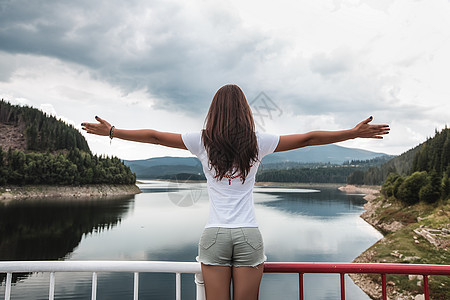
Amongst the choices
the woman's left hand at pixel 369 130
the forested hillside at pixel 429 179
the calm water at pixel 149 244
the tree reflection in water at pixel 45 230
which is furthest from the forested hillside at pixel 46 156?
the woman's left hand at pixel 369 130

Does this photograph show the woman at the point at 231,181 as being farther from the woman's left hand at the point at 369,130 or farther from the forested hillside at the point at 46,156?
the forested hillside at the point at 46,156

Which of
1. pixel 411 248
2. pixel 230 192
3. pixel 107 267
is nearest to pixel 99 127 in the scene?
pixel 107 267

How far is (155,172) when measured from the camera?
649ft

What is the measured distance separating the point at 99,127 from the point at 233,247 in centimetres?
117

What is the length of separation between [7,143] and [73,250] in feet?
265

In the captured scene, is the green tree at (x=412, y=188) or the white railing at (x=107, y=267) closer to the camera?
the white railing at (x=107, y=267)

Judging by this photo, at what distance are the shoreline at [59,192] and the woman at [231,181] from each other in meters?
64.7

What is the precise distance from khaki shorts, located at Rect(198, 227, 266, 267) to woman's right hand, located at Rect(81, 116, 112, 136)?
0.99 m

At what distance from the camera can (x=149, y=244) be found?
86.1 feet

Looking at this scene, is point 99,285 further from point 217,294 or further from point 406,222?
point 406,222

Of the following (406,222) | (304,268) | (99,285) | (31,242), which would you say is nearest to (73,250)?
(31,242)

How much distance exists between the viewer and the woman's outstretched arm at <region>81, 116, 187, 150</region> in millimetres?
1879

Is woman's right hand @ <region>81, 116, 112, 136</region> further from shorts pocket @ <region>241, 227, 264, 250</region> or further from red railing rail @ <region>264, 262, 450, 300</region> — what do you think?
red railing rail @ <region>264, 262, 450, 300</region>

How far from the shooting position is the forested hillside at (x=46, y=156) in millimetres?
63812
